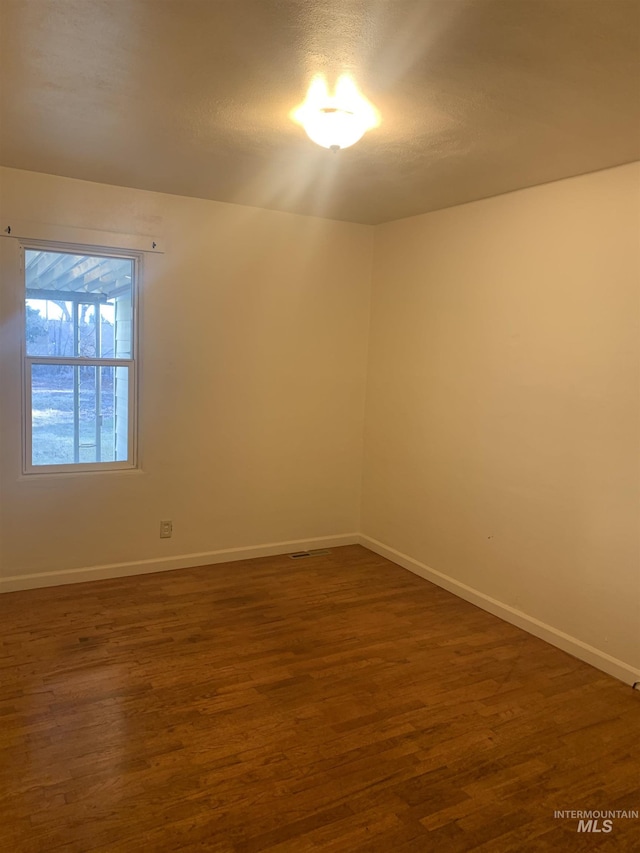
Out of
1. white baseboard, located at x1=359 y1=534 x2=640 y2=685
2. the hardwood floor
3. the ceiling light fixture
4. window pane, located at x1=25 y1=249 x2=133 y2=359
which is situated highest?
the ceiling light fixture

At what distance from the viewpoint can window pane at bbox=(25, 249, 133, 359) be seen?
144 inches

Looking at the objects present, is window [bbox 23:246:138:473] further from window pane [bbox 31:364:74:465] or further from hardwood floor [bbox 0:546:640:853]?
hardwood floor [bbox 0:546:640:853]

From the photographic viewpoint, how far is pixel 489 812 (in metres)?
2.04

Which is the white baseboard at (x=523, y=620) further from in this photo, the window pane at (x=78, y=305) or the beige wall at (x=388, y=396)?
the window pane at (x=78, y=305)

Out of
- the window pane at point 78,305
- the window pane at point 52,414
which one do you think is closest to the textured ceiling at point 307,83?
the window pane at point 78,305

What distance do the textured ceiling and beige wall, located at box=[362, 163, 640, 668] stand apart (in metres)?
0.39

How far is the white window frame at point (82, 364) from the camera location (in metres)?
3.61

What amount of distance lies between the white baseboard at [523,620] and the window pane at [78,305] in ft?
8.08

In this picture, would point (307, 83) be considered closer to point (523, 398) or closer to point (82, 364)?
point (523, 398)

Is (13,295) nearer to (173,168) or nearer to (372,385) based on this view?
(173,168)

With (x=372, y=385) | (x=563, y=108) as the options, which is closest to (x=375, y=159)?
(x=563, y=108)

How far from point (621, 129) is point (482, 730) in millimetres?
2562

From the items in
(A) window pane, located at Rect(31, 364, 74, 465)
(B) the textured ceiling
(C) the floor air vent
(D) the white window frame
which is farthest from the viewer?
(C) the floor air vent
